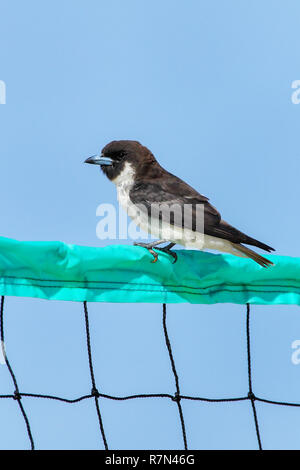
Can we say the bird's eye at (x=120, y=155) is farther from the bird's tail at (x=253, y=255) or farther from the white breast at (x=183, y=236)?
the bird's tail at (x=253, y=255)

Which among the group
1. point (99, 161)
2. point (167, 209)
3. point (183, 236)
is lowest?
point (183, 236)

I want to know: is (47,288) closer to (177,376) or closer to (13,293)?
(13,293)

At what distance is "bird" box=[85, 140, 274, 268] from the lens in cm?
451

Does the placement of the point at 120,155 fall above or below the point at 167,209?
above

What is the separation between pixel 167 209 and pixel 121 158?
3.45 ft

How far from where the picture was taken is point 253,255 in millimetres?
4219

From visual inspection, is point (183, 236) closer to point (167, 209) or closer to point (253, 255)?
point (167, 209)

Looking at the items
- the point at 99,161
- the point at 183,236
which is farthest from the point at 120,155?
the point at 183,236

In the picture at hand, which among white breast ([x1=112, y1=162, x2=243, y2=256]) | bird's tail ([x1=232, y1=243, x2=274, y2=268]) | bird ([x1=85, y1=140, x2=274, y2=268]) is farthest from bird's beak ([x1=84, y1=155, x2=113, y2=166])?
bird's tail ([x1=232, y1=243, x2=274, y2=268])

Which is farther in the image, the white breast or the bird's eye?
the bird's eye

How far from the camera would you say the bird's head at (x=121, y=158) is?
18.3ft

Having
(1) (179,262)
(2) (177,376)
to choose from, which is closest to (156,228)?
(1) (179,262)

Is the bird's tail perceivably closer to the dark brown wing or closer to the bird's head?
the dark brown wing
